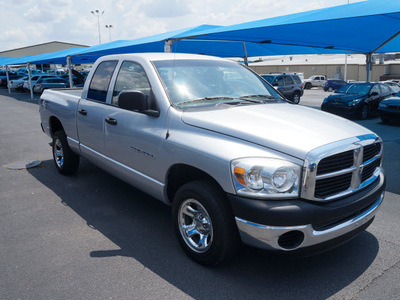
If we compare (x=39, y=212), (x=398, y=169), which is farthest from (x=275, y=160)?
(x=398, y=169)

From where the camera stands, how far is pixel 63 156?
19.0 feet

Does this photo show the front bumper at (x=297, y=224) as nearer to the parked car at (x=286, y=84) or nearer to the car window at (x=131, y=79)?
the car window at (x=131, y=79)

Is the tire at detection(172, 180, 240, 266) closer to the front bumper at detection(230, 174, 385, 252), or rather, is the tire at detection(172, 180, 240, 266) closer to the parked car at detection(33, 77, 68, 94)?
the front bumper at detection(230, 174, 385, 252)

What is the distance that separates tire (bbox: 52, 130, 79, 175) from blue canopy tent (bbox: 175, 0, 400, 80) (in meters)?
6.29

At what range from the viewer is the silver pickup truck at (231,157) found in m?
2.68

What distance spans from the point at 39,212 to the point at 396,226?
4.36m

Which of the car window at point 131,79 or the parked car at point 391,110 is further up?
the car window at point 131,79

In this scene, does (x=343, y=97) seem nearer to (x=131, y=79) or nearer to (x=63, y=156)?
(x=63, y=156)

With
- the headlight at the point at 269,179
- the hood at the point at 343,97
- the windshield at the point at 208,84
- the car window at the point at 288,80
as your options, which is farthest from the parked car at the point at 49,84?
the headlight at the point at 269,179

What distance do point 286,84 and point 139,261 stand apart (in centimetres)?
1972

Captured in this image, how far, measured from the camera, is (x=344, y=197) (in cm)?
293

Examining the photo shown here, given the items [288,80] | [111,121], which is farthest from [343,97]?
[111,121]

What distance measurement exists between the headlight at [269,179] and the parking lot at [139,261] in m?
0.52

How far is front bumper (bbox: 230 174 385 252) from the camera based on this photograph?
2.61 m
